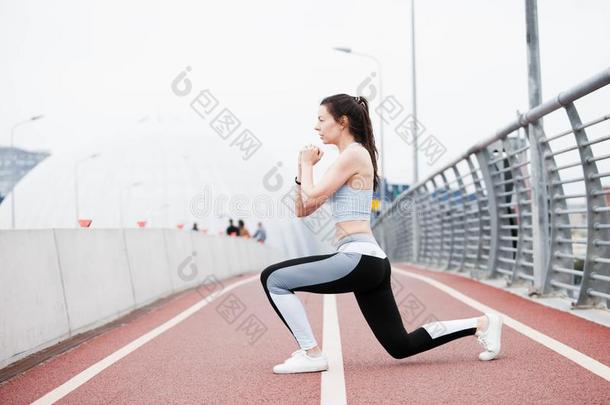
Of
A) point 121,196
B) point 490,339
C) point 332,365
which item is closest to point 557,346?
point 490,339

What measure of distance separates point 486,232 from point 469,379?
407 inches

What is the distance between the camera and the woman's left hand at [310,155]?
525 cm

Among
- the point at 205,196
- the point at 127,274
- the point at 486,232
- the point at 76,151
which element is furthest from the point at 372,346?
the point at 76,151

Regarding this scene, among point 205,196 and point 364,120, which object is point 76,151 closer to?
point 205,196

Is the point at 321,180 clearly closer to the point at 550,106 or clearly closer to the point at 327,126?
the point at 327,126

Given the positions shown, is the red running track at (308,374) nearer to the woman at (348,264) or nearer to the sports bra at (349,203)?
the woman at (348,264)

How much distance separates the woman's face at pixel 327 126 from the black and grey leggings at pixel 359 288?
69cm

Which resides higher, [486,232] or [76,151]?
[76,151]

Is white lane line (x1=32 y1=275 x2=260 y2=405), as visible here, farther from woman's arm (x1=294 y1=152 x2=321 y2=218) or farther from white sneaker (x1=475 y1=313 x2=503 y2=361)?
white sneaker (x1=475 y1=313 x2=503 y2=361)

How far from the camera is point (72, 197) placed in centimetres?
8394

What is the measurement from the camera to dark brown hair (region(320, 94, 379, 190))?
542cm

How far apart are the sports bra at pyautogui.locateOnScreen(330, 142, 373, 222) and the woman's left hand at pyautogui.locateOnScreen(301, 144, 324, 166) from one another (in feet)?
0.82

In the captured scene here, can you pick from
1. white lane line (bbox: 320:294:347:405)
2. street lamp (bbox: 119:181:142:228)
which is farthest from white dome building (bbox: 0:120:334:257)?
white lane line (bbox: 320:294:347:405)

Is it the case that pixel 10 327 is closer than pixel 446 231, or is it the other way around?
pixel 10 327
